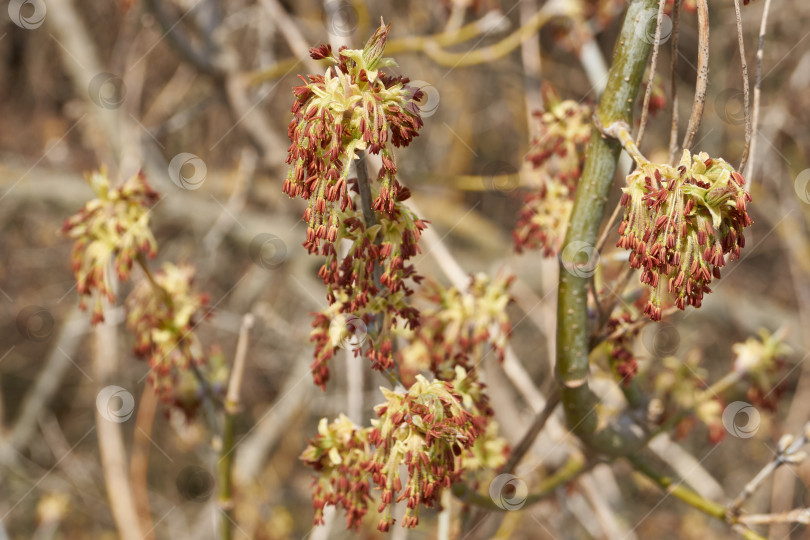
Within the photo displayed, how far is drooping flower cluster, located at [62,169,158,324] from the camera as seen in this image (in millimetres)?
1832

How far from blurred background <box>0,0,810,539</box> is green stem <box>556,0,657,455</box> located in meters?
1.68

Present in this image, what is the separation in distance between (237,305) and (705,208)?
202 inches

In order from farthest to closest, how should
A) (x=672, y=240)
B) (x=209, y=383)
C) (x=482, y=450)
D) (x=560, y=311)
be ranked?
1. (x=209, y=383)
2. (x=482, y=450)
3. (x=560, y=311)
4. (x=672, y=240)

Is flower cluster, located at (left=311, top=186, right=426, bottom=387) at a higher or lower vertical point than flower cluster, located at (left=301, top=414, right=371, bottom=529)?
higher

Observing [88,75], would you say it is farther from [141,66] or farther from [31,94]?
[31,94]

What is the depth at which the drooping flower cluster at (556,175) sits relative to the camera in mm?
1913

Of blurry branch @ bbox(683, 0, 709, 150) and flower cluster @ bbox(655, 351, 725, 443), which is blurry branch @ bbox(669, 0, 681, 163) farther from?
flower cluster @ bbox(655, 351, 725, 443)

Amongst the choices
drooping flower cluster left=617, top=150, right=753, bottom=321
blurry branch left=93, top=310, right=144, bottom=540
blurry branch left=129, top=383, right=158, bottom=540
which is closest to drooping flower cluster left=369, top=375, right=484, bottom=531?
drooping flower cluster left=617, top=150, right=753, bottom=321

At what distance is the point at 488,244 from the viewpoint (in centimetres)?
598

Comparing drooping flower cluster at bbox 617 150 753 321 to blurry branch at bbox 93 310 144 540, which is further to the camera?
blurry branch at bbox 93 310 144 540

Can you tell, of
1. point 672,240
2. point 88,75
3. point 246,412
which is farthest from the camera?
point 246,412

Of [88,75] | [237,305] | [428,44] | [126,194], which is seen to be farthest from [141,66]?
[126,194]

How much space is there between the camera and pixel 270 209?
6.11 meters

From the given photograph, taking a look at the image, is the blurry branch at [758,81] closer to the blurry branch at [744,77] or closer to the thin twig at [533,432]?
the blurry branch at [744,77]
